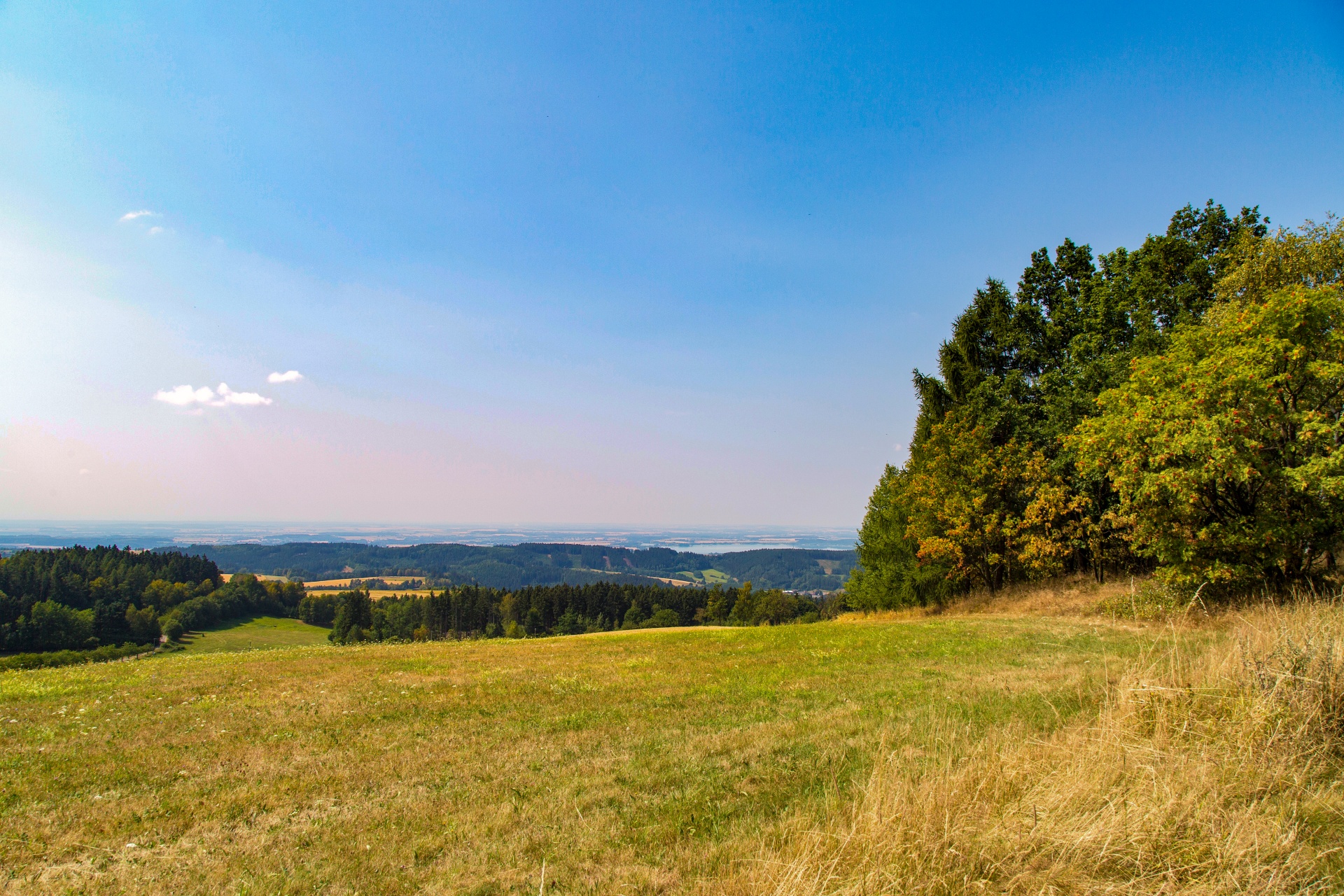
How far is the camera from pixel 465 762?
6887mm

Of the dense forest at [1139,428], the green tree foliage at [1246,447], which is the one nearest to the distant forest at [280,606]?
the dense forest at [1139,428]

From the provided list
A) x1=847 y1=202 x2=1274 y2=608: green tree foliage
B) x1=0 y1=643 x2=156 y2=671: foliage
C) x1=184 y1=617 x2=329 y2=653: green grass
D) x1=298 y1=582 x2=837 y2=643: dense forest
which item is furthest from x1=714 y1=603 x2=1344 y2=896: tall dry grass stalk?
x1=298 y1=582 x2=837 y2=643: dense forest

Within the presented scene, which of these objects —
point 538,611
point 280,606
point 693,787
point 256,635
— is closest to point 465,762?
point 693,787

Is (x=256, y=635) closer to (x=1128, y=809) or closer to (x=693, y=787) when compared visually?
(x=693, y=787)

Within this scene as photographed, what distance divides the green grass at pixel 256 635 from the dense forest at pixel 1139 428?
232 feet

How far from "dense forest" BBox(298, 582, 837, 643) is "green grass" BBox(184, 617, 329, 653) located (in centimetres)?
523

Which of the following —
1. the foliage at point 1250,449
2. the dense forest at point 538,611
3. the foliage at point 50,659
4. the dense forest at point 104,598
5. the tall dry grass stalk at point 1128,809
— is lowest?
the dense forest at point 538,611

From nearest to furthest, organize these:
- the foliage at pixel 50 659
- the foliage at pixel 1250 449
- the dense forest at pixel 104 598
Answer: the foliage at pixel 1250 449, the foliage at pixel 50 659, the dense forest at pixel 104 598

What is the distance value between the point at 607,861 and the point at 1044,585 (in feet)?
99.4

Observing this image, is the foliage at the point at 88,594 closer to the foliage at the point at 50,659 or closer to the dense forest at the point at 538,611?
the dense forest at the point at 538,611

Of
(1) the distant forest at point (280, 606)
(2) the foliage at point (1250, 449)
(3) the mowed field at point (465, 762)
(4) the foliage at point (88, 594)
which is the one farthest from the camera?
(1) the distant forest at point (280, 606)

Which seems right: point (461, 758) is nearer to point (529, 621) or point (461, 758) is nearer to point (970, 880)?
point (970, 880)

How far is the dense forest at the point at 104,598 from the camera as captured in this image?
6562 centimetres

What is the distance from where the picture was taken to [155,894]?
4062mm
